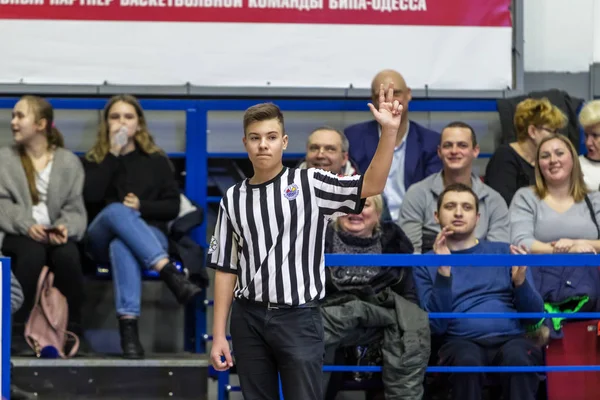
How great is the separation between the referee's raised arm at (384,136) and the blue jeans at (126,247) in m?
2.39

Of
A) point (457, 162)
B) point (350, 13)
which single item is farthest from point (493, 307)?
point (350, 13)

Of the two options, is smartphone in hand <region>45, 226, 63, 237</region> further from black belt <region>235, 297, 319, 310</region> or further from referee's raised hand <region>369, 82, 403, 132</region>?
referee's raised hand <region>369, 82, 403, 132</region>

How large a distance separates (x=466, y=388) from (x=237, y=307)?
1615 millimetres

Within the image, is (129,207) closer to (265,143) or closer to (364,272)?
(364,272)

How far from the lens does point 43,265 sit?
582 cm

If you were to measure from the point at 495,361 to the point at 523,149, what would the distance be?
173 centimetres

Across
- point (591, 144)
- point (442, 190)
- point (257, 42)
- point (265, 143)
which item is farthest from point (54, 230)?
point (591, 144)

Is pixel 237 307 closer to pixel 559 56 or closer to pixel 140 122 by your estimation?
pixel 140 122

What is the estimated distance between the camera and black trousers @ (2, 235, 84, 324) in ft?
18.9

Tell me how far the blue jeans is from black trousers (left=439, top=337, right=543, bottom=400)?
1.70 m

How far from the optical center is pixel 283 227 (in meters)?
3.88

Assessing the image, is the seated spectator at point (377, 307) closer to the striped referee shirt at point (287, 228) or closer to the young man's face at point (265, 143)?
the striped referee shirt at point (287, 228)

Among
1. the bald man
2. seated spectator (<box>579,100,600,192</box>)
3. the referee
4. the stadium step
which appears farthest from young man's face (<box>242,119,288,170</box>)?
seated spectator (<box>579,100,600,192</box>)

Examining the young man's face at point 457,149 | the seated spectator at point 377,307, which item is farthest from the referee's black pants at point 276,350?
the young man's face at point 457,149
